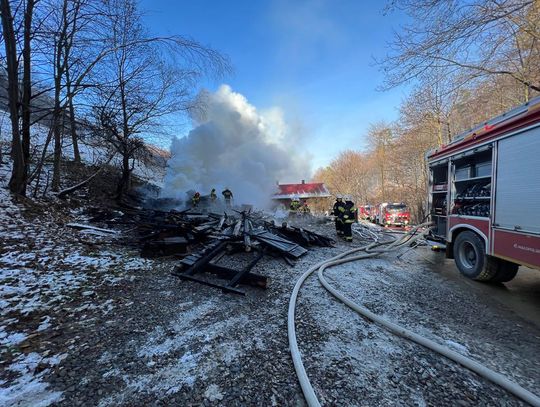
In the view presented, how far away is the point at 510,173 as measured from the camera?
13.6 feet

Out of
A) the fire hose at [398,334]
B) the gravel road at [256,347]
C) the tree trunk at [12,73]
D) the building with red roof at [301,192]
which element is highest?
the tree trunk at [12,73]

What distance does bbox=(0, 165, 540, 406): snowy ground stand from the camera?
6.46ft

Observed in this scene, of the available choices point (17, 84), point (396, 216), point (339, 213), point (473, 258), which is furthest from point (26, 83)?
point (396, 216)

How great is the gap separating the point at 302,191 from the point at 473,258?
28968 millimetres

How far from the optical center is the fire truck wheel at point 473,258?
4820mm

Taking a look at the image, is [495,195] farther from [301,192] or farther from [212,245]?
[301,192]

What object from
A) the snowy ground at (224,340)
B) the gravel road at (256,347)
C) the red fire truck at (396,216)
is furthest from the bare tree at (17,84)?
the red fire truck at (396,216)

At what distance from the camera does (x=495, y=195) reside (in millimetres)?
4406

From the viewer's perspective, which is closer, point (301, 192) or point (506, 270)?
point (506, 270)

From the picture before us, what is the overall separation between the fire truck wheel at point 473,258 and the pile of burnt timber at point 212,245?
3270mm

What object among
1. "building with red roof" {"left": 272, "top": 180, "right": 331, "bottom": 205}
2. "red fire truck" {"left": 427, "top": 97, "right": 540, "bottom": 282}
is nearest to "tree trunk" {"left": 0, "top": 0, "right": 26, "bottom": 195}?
"red fire truck" {"left": 427, "top": 97, "right": 540, "bottom": 282}

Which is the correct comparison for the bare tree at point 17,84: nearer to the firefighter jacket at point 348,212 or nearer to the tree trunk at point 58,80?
the tree trunk at point 58,80

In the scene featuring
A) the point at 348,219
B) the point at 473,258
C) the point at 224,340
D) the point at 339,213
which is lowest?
the point at 224,340

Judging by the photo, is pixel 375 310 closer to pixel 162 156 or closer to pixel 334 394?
pixel 334 394
